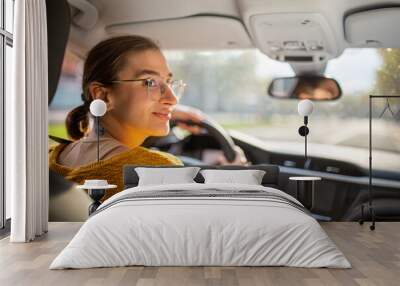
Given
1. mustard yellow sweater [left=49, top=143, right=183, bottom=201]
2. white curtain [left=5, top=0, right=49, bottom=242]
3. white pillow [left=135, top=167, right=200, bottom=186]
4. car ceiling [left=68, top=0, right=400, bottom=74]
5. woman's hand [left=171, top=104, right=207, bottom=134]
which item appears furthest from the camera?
woman's hand [left=171, top=104, right=207, bottom=134]

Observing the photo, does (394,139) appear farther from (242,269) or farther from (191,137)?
(242,269)

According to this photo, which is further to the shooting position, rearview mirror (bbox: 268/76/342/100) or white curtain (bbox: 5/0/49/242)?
rearview mirror (bbox: 268/76/342/100)

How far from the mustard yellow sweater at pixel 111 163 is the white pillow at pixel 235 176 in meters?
0.85

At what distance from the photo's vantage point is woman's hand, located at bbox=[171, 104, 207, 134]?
845 cm

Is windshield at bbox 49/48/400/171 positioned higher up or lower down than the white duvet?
higher up

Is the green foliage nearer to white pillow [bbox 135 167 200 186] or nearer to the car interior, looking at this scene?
the car interior

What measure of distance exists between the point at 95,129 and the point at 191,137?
4.17ft

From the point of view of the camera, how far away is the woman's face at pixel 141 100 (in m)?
8.40

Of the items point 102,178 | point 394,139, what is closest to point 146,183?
point 102,178

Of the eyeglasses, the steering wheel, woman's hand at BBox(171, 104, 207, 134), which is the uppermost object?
the eyeglasses

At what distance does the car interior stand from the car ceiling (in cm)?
1

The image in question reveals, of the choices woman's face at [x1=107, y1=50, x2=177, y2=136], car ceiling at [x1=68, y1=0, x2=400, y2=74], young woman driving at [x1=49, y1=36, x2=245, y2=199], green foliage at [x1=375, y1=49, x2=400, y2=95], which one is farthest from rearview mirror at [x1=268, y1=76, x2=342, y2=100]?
woman's face at [x1=107, y1=50, x2=177, y2=136]

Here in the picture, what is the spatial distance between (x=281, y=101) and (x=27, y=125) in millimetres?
3399

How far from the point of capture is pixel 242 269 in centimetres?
512
